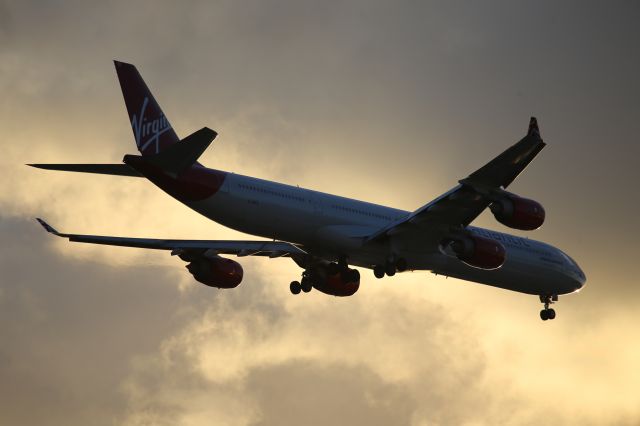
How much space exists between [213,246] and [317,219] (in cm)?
582

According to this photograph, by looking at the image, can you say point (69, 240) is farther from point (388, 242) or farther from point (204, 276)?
point (388, 242)

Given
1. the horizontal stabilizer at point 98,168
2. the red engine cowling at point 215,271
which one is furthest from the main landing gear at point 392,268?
the horizontal stabilizer at point 98,168

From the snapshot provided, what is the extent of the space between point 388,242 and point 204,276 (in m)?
8.57

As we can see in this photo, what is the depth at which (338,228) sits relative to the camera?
41219 millimetres

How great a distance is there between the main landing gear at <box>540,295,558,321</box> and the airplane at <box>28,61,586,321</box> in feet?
9.99

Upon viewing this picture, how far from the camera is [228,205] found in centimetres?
3900

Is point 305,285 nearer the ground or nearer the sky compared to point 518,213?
nearer the sky

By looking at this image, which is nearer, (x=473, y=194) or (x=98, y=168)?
(x=98, y=168)

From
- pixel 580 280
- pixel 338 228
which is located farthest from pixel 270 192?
pixel 580 280

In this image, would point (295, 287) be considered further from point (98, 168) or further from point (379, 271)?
point (98, 168)

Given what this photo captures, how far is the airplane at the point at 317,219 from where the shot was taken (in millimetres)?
38094

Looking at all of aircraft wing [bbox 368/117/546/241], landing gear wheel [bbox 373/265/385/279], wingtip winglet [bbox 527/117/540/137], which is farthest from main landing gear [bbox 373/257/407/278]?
wingtip winglet [bbox 527/117/540/137]

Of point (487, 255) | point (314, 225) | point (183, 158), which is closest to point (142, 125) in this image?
point (183, 158)

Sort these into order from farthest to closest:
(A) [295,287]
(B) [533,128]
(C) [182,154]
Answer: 1. (A) [295,287]
2. (C) [182,154]
3. (B) [533,128]
